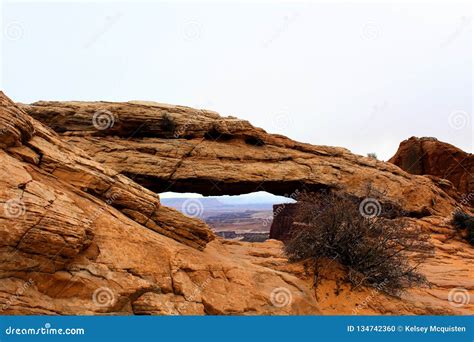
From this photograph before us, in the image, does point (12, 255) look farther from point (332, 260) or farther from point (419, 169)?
point (419, 169)

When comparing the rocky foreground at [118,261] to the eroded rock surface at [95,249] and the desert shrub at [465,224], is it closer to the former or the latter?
the eroded rock surface at [95,249]

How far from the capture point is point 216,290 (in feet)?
24.4

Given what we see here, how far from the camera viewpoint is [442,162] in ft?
107

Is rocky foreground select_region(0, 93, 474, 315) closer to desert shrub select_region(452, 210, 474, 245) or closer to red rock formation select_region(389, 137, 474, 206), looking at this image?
desert shrub select_region(452, 210, 474, 245)

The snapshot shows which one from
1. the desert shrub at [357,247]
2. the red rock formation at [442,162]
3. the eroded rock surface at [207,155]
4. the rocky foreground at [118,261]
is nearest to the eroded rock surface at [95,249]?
the rocky foreground at [118,261]

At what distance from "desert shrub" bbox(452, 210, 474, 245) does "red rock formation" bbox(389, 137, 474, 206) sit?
10.8 metres

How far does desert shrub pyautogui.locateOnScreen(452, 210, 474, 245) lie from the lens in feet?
66.5

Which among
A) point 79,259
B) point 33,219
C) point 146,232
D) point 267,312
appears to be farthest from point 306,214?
point 33,219

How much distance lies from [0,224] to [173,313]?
314 centimetres

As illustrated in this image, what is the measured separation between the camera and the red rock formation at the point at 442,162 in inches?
1254

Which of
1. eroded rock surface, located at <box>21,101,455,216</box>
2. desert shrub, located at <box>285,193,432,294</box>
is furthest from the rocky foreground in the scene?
eroded rock surface, located at <box>21,101,455,216</box>

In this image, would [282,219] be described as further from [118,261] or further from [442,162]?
[118,261]

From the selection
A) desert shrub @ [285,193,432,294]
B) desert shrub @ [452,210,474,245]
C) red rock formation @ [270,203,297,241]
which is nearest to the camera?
desert shrub @ [285,193,432,294]

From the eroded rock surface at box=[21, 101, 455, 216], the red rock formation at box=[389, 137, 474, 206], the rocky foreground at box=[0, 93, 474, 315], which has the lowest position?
the rocky foreground at box=[0, 93, 474, 315]
